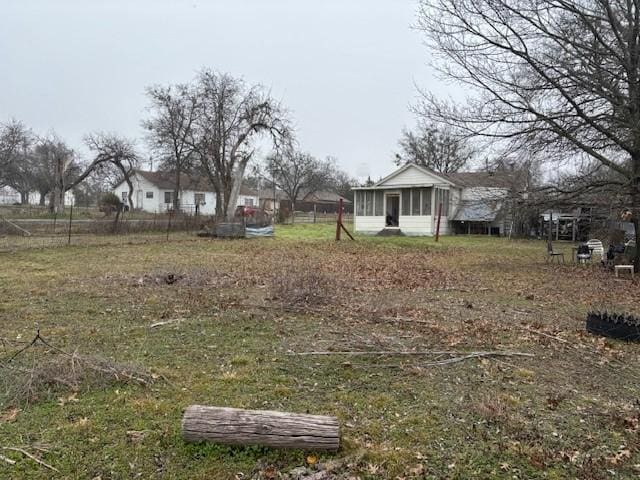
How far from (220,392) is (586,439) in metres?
2.77

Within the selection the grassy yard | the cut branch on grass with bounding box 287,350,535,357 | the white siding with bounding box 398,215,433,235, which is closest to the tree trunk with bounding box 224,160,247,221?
the white siding with bounding box 398,215,433,235

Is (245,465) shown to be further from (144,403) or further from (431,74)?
(431,74)

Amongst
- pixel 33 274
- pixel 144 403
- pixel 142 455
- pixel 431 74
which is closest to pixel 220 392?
pixel 144 403

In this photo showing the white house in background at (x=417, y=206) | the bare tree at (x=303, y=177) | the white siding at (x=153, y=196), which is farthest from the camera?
the bare tree at (x=303, y=177)

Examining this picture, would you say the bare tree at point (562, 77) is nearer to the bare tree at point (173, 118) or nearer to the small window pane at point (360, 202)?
the small window pane at point (360, 202)

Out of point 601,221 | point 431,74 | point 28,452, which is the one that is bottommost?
point 28,452

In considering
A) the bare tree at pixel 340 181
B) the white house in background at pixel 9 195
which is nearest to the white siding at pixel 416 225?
the bare tree at pixel 340 181

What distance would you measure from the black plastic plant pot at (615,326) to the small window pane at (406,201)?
66.7 feet

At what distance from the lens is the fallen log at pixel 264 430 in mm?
2939

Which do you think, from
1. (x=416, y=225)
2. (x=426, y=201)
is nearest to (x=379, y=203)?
(x=416, y=225)

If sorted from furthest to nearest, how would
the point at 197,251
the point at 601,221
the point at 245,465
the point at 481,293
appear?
the point at 197,251
the point at 601,221
the point at 481,293
the point at 245,465

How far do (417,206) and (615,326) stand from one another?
20.5m

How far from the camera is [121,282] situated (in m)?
8.93

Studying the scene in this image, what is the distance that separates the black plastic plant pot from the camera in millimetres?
5523
